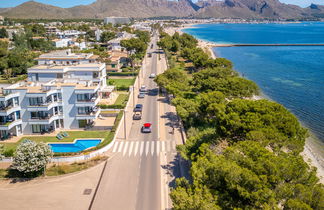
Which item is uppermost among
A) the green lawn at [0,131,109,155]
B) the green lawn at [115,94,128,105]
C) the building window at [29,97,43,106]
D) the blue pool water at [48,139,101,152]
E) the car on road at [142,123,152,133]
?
the building window at [29,97,43,106]

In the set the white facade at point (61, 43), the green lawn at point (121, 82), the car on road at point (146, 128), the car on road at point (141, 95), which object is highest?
the white facade at point (61, 43)

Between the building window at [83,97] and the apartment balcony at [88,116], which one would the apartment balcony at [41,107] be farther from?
the apartment balcony at [88,116]

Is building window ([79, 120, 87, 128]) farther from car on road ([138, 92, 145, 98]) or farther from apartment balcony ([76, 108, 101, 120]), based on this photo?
car on road ([138, 92, 145, 98])

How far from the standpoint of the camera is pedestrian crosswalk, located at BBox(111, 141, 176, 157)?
38031 millimetres

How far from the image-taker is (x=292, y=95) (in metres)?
76.8

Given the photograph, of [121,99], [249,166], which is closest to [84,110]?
[121,99]

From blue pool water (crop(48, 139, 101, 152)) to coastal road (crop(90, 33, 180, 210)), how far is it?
385 centimetres

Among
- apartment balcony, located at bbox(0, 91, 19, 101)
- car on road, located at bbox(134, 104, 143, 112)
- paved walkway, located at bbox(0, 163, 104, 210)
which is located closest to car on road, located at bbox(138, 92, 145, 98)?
car on road, located at bbox(134, 104, 143, 112)

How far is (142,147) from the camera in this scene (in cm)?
3956

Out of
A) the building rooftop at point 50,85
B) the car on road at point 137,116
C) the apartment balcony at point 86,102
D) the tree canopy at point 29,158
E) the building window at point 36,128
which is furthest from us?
the car on road at point 137,116

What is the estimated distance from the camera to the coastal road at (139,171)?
1099 inches

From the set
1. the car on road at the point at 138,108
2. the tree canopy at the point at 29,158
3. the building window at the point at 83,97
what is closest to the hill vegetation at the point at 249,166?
the tree canopy at the point at 29,158

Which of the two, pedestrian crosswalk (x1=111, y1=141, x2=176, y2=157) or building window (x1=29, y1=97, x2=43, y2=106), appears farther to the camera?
building window (x1=29, y1=97, x2=43, y2=106)

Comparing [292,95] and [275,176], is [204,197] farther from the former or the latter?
[292,95]
